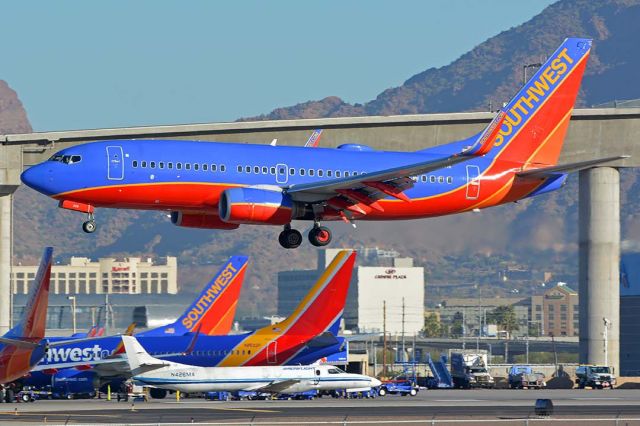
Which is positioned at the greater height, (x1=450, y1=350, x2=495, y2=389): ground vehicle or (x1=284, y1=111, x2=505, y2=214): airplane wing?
(x1=284, y1=111, x2=505, y2=214): airplane wing

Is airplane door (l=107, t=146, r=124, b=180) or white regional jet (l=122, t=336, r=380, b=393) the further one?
white regional jet (l=122, t=336, r=380, b=393)

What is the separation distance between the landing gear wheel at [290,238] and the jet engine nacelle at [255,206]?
4.48 feet

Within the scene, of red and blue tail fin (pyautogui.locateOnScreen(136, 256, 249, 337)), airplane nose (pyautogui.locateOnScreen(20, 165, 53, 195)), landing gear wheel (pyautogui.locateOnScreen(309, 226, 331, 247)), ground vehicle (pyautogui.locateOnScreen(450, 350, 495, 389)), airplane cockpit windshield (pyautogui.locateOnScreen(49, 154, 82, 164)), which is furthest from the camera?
ground vehicle (pyautogui.locateOnScreen(450, 350, 495, 389))

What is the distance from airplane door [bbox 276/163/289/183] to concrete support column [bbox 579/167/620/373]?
147 feet

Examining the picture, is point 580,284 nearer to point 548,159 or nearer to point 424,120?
point 424,120

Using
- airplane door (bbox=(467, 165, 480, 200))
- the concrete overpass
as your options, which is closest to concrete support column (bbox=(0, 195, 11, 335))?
the concrete overpass

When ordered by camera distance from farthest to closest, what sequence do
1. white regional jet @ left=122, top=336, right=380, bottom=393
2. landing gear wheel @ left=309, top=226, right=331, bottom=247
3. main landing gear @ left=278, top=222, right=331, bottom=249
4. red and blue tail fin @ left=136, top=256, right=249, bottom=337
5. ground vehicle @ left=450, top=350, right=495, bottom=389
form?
ground vehicle @ left=450, top=350, right=495, bottom=389 < red and blue tail fin @ left=136, top=256, right=249, bottom=337 < white regional jet @ left=122, top=336, right=380, bottom=393 < landing gear wheel @ left=309, top=226, right=331, bottom=247 < main landing gear @ left=278, top=222, right=331, bottom=249

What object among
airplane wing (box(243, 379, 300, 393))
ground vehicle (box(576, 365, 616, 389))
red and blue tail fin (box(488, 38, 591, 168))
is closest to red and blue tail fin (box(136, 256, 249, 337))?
airplane wing (box(243, 379, 300, 393))

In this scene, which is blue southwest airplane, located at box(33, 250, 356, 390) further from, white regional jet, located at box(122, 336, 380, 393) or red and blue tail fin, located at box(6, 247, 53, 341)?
red and blue tail fin, located at box(6, 247, 53, 341)

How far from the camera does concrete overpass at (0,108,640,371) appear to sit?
94.7 m

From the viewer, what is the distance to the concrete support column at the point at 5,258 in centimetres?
9900

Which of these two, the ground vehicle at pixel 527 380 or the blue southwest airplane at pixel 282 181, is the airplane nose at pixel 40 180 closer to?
the blue southwest airplane at pixel 282 181

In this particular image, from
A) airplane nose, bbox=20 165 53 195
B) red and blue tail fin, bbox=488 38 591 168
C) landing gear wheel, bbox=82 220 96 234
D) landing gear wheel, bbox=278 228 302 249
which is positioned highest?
red and blue tail fin, bbox=488 38 591 168

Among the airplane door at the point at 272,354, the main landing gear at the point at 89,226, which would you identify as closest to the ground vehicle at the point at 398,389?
the airplane door at the point at 272,354
